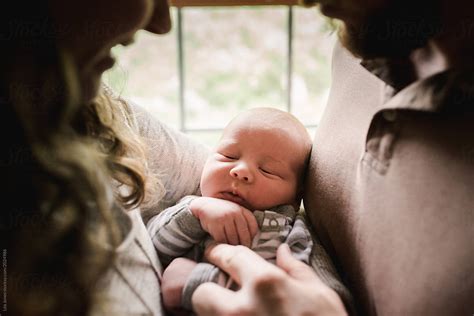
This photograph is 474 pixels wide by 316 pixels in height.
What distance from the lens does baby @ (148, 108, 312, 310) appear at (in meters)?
1.03

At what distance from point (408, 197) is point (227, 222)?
0.41 meters

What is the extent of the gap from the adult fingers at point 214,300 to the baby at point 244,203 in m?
0.05

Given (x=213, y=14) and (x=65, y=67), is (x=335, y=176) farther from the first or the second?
(x=213, y=14)

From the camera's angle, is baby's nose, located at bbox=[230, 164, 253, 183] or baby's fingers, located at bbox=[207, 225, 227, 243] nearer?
baby's fingers, located at bbox=[207, 225, 227, 243]

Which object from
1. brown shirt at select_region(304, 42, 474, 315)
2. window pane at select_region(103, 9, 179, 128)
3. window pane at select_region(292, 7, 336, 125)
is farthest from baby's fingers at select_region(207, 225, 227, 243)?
window pane at select_region(103, 9, 179, 128)

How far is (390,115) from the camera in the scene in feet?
2.60

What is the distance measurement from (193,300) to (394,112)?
0.49m

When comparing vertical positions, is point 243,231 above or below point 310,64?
above

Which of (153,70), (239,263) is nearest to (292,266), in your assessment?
(239,263)

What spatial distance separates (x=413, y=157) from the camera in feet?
2.49

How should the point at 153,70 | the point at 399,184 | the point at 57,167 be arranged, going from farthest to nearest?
1. the point at 153,70
2. the point at 399,184
3. the point at 57,167

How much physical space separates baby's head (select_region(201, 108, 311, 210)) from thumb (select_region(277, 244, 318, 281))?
215mm

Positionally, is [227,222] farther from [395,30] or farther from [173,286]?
[395,30]

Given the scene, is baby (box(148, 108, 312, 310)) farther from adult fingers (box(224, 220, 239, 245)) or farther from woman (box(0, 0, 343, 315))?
woman (box(0, 0, 343, 315))
